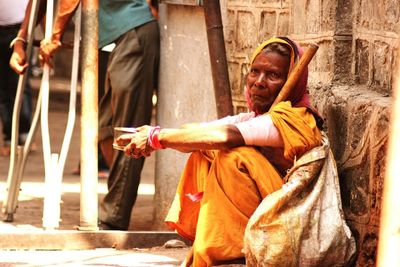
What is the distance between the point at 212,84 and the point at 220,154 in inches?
70.5

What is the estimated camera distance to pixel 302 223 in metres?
4.85

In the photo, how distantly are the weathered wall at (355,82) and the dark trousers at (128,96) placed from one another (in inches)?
45.5

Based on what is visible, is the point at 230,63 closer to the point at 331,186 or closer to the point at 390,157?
the point at 331,186

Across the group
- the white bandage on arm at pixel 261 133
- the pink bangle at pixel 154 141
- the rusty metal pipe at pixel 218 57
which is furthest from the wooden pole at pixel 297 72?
the rusty metal pipe at pixel 218 57

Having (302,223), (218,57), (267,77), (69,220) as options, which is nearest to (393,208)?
(302,223)

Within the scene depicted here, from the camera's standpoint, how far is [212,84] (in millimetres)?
6824

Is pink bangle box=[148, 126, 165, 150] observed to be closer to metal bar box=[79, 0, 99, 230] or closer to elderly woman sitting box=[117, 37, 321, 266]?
elderly woman sitting box=[117, 37, 321, 266]

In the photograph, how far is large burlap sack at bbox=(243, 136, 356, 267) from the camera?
15.9 ft

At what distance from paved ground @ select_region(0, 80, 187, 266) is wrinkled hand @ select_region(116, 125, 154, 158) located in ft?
3.14

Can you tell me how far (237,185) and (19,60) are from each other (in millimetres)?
2542

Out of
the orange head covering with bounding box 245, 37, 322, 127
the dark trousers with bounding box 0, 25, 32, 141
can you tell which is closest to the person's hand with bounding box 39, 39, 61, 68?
the orange head covering with bounding box 245, 37, 322, 127

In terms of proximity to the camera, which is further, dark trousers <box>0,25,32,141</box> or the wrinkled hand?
dark trousers <box>0,25,32,141</box>

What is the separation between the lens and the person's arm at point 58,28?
682cm

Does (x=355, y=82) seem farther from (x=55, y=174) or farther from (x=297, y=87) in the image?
(x=55, y=174)
